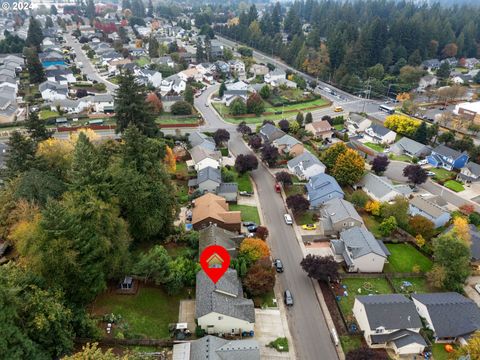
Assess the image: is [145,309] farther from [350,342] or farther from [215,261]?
[350,342]

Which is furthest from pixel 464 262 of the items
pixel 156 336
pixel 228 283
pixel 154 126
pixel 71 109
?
pixel 71 109

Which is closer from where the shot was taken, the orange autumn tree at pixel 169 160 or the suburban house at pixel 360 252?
the suburban house at pixel 360 252

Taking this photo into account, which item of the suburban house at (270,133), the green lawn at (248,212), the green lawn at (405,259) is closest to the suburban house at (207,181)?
the green lawn at (248,212)

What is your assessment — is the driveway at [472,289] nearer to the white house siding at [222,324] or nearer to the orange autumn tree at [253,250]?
the orange autumn tree at [253,250]

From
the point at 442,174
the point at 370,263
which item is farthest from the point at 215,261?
the point at 442,174

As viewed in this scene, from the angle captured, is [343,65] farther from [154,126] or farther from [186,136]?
[154,126]

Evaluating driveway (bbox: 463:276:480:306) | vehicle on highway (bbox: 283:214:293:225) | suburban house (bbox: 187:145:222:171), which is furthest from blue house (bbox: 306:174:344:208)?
driveway (bbox: 463:276:480:306)

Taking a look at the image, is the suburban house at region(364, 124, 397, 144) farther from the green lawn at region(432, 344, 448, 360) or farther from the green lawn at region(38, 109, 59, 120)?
the green lawn at region(38, 109, 59, 120)
